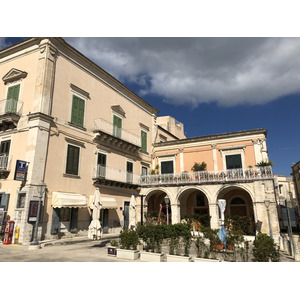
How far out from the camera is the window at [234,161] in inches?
827

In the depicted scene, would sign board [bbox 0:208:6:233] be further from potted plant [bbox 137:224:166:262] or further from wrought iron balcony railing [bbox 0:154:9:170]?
potted plant [bbox 137:224:166:262]

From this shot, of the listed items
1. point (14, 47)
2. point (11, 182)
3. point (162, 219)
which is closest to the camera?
point (11, 182)

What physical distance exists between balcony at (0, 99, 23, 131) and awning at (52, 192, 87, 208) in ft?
16.8

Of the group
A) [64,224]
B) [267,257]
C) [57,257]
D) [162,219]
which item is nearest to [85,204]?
[64,224]

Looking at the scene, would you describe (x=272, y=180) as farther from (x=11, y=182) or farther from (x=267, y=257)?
(x=11, y=182)

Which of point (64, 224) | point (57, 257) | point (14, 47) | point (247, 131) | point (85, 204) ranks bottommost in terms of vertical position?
point (57, 257)

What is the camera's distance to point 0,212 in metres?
13.5

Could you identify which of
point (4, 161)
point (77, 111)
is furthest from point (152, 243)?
point (77, 111)

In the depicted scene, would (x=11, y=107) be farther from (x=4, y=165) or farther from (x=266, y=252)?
(x=266, y=252)

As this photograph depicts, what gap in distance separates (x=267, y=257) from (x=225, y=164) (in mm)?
14475

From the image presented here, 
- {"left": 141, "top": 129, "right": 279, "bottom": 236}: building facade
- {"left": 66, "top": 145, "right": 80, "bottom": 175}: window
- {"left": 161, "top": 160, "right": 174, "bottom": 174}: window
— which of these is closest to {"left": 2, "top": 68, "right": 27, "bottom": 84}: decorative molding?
{"left": 66, "top": 145, "right": 80, "bottom": 175}: window

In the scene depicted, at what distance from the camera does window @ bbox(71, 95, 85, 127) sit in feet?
55.5

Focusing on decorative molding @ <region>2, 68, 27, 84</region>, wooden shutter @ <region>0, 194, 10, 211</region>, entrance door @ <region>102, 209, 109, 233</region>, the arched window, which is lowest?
entrance door @ <region>102, 209, 109, 233</region>

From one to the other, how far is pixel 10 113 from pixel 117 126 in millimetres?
8650
